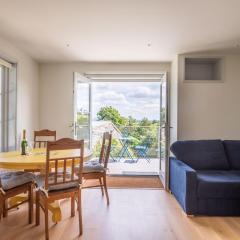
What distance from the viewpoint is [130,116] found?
8359mm

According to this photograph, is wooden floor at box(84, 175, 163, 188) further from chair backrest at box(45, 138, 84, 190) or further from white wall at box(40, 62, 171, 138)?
chair backrest at box(45, 138, 84, 190)

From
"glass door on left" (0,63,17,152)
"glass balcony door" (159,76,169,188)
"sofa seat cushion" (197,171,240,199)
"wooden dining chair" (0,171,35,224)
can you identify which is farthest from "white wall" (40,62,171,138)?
"sofa seat cushion" (197,171,240,199)

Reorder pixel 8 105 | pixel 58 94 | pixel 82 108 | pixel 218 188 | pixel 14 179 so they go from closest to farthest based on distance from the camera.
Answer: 1. pixel 14 179
2. pixel 218 188
3. pixel 8 105
4. pixel 58 94
5. pixel 82 108

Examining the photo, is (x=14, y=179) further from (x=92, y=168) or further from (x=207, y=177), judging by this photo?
(x=207, y=177)

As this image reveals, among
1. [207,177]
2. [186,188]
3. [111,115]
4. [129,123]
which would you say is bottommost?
[186,188]

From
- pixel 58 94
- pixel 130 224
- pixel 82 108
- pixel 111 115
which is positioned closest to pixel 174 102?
pixel 82 108

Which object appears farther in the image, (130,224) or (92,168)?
(92,168)

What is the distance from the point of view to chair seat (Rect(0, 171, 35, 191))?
2.82m

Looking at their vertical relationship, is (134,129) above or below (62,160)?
above

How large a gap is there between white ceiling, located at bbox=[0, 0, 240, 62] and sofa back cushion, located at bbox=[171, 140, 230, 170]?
1.47 metres

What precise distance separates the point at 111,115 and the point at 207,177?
17.1ft

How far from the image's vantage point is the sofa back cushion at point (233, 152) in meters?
3.99

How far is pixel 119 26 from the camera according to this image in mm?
3205

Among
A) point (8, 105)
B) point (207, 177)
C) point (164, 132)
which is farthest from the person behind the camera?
point (164, 132)
